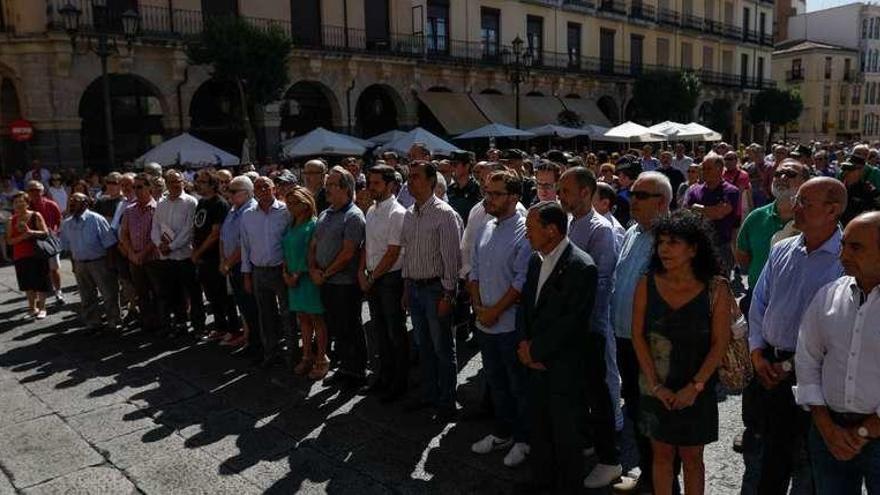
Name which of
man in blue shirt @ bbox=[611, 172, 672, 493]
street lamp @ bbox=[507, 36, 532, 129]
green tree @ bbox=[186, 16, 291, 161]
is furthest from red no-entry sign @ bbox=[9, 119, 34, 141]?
man in blue shirt @ bbox=[611, 172, 672, 493]

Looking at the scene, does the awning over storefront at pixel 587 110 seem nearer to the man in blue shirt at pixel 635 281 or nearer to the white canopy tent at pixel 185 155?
the white canopy tent at pixel 185 155

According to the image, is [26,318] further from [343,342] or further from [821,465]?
[821,465]

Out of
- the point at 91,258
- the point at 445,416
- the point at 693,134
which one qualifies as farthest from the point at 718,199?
the point at 693,134

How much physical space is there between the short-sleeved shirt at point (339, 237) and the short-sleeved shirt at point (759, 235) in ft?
9.48

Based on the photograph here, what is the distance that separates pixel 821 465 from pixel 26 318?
893cm

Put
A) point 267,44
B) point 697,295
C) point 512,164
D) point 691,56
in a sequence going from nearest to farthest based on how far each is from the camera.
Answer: point 697,295, point 512,164, point 267,44, point 691,56

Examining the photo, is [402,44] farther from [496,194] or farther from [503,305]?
[503,305]

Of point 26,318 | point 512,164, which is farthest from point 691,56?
point 26,318

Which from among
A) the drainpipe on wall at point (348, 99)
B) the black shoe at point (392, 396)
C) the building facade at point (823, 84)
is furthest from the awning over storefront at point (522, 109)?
the building facade at point (823, 84)

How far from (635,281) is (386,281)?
7.27 ft

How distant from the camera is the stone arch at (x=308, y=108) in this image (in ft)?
71.2

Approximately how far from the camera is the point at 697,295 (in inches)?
120

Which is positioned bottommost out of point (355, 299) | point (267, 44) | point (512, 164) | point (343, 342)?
point (343, 342)

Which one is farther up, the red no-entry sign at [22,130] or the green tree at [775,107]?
the green tree at [775,107]
